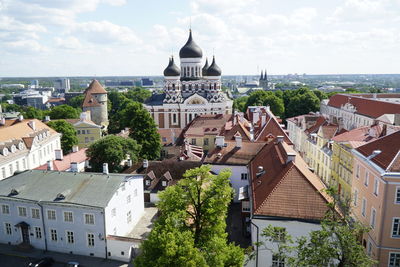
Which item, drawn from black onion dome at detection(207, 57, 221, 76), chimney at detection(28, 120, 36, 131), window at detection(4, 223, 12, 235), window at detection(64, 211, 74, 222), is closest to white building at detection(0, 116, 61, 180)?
chimney at detection(28, 120, 36, 131)

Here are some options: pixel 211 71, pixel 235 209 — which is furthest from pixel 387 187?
pixel 211 71

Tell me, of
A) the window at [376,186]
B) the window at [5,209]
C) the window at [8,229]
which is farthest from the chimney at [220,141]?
the window at [8,229]

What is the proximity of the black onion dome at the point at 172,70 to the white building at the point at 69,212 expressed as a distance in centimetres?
5372

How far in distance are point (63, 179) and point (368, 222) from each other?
81.6ft

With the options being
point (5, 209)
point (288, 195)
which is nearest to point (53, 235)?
point (5, 209)

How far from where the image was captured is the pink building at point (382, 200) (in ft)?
70.1

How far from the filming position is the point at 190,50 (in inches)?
3275

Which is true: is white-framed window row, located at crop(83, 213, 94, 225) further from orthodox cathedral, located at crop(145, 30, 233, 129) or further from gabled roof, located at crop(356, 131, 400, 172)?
orthodox cathedral, located at crop(145, 30, 233, 129)

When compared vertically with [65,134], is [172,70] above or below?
above

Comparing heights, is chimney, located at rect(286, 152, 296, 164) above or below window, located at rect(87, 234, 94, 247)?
above

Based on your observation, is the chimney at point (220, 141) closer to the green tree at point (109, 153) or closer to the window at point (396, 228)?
the green tree at point (109, 153)

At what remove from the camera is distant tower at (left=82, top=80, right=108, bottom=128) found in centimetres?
9206

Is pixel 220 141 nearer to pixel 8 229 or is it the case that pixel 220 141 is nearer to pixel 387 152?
pixel 387 152

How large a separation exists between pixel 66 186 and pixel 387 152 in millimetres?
25191
